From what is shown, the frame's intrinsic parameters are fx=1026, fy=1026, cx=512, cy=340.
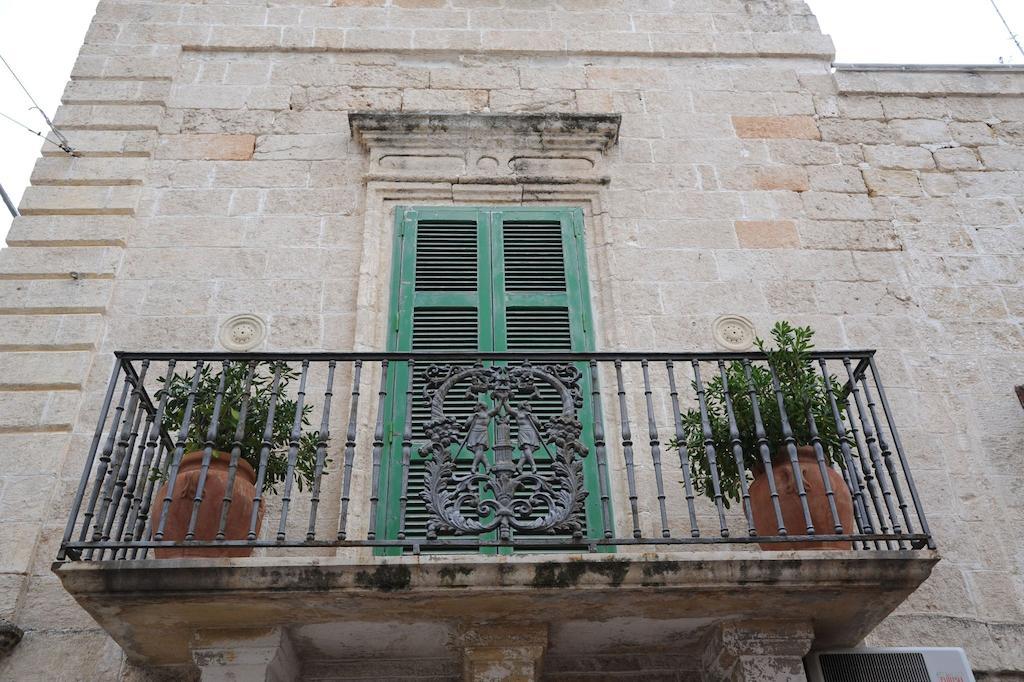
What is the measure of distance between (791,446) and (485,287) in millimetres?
2268

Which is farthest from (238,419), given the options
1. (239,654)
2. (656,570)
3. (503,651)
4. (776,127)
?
(776,127)

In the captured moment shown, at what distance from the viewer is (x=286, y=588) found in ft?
13.6

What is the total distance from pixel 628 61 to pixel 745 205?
1.59 m

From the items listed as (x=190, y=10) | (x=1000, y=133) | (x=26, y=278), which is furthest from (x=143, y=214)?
(x=1000, y=133)

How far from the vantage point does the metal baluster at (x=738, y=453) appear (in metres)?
4.39

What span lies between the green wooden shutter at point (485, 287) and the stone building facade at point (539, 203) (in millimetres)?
144

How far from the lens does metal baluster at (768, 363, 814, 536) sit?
4410mm

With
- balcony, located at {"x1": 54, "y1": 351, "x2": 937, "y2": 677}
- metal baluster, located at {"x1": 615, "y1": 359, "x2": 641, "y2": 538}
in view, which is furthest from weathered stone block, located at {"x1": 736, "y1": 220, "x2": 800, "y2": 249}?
metal baluster, located at {"x1": 615, "y1": 359, "x2": 641, "y2": 538}

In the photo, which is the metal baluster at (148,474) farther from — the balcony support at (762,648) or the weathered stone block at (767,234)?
the weathered stone block at (767,234)

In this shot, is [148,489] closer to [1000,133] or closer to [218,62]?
[218,62]

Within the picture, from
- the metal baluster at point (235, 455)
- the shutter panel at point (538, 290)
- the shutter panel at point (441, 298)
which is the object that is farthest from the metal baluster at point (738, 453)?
the metal baluster at point (235, 455)

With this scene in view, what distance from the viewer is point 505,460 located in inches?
179

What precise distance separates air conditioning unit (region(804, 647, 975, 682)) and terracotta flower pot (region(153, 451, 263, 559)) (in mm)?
2607

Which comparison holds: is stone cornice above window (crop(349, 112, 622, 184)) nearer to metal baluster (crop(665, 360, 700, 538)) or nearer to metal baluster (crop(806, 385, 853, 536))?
metal baluster (crop(665, 360, 700, 538))
